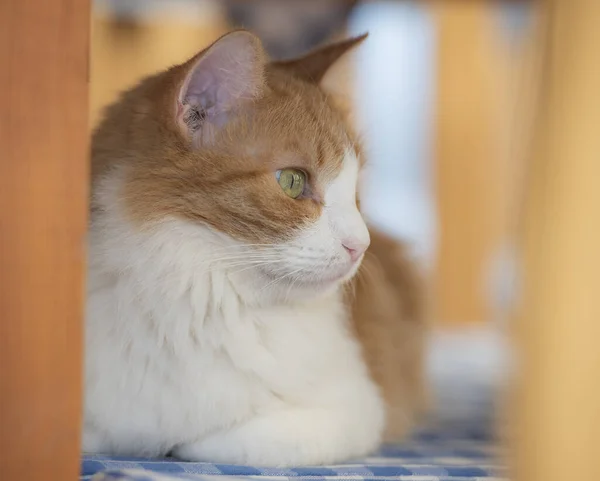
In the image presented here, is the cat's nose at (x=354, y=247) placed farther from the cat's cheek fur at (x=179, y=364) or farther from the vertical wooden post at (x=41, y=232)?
the vertical wooden post at (x=41, y=232)

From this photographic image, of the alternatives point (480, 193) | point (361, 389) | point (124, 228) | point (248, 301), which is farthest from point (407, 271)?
point (480, 193)

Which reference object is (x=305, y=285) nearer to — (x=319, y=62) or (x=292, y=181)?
(x=292, y=181)

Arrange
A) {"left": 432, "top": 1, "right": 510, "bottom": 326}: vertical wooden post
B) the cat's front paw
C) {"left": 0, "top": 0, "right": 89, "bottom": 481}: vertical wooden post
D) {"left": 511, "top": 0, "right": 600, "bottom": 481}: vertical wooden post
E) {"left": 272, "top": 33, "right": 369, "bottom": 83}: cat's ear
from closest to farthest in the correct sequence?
{"left": 511, "top": 0, "right": 600, "bottom": 481}: vertical wooden post, {"left": 0, "top": 0, "right": 89, "bottom": 481}: vertical wooden post, the cat's front paw, {"left": 272, "top": 33, "right": 369, "bottom": 83}: cat's ear, {"left": 432, "top": 1, "right": 510, "bottom": 326}: vertical wooden post

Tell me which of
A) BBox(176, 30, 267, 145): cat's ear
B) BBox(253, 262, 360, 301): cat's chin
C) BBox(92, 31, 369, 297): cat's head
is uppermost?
BBox(176, 30, 267, 145): cat's ear

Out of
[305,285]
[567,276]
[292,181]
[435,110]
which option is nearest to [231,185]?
[292,181]

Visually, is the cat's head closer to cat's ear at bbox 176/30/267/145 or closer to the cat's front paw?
cat's ear at bbox 176/30/267/145

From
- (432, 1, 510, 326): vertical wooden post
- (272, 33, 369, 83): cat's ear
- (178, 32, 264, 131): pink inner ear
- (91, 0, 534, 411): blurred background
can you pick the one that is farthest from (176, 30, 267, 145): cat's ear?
(432, 1, 510, 326): vertical wooden post

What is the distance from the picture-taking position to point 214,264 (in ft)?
4.10

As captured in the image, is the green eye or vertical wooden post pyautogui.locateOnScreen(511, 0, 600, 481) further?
the green eye

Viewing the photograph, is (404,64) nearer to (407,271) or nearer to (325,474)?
(407,271)

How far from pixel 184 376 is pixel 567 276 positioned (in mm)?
678

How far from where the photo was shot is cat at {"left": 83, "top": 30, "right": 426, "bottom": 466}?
1227mm

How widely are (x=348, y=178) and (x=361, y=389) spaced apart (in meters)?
0.42

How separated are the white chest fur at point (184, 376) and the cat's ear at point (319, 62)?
20.6 inches
